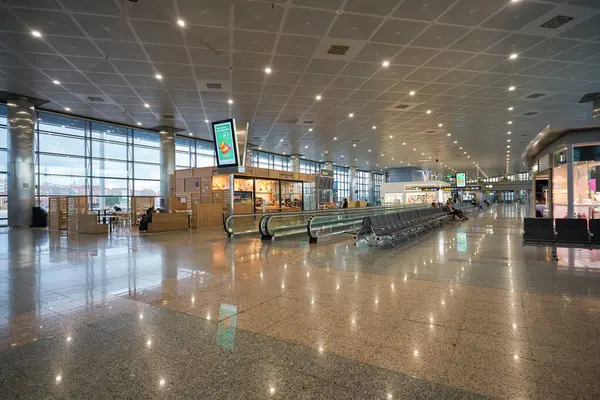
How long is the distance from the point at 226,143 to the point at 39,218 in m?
10.8

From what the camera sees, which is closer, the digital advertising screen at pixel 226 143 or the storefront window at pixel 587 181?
the storefront window at pixel 587 181

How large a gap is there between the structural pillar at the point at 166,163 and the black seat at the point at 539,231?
1907cm

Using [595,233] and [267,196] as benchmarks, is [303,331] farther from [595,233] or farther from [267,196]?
[267,196]

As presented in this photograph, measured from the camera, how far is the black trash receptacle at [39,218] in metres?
15.5

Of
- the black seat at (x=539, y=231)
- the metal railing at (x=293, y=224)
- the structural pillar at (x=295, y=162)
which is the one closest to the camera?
the black seat at (x=539, y=231)

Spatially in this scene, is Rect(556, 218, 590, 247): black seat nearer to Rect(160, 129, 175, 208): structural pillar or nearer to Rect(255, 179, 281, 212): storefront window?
Rect(255, 179, 281, 212): storefront window

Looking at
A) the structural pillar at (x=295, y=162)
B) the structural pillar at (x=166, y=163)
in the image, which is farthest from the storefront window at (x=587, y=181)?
the structural pillar at (x=295, y=162)

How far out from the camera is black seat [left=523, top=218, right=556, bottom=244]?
21.7ft

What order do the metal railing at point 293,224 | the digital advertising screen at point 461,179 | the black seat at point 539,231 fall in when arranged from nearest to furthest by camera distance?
the black seat at point 539,231 < the metal railing at point 293,224 < the digital advertising screen at point 461,179

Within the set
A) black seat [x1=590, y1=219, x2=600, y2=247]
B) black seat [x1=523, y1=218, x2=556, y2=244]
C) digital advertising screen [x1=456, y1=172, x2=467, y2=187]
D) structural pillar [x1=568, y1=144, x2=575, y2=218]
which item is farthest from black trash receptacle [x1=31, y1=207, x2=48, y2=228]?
digital advertising screen [x1=456, y1=172, x2=467, y2=187]

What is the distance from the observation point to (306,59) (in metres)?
10.2

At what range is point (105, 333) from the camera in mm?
3113

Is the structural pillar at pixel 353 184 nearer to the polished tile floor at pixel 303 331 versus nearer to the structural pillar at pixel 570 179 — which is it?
the structural pillar at pixel 570 179

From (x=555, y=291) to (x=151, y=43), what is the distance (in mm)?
10961
